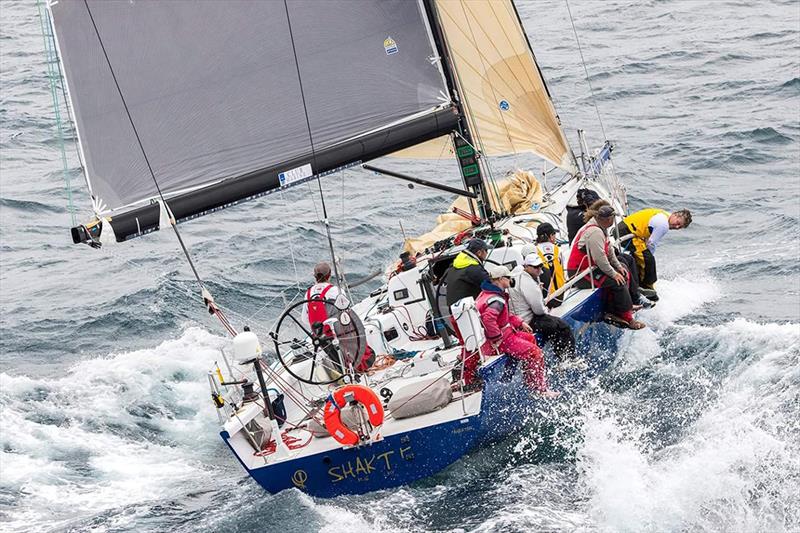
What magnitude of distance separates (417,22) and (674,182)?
8065 mm

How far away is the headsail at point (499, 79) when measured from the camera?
42.1 feet

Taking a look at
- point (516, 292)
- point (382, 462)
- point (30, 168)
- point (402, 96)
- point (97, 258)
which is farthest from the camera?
point (30, 168)

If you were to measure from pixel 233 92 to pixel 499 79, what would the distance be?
3.87 m

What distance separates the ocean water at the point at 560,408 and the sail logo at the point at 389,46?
101 inches

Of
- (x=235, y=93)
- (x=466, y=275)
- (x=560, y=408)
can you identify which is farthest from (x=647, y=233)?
(x=235, y=93)

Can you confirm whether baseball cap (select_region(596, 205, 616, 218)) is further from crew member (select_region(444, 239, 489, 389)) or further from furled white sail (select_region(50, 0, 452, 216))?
furled white sail (select_region(50, 0, 452, 216))

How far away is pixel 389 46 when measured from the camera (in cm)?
1085

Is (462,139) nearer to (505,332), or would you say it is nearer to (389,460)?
(505,332)

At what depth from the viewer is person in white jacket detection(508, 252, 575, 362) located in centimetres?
989

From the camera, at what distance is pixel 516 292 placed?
9.99 m

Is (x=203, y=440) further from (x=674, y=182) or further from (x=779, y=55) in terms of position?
(x=779, y=55)

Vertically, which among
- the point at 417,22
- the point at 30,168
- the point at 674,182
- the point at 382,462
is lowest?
the point at 674,182

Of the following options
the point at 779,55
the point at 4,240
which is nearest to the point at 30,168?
the point at 4,240

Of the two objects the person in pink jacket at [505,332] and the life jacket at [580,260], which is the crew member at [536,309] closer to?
the person in pink jacket at [505,332]
